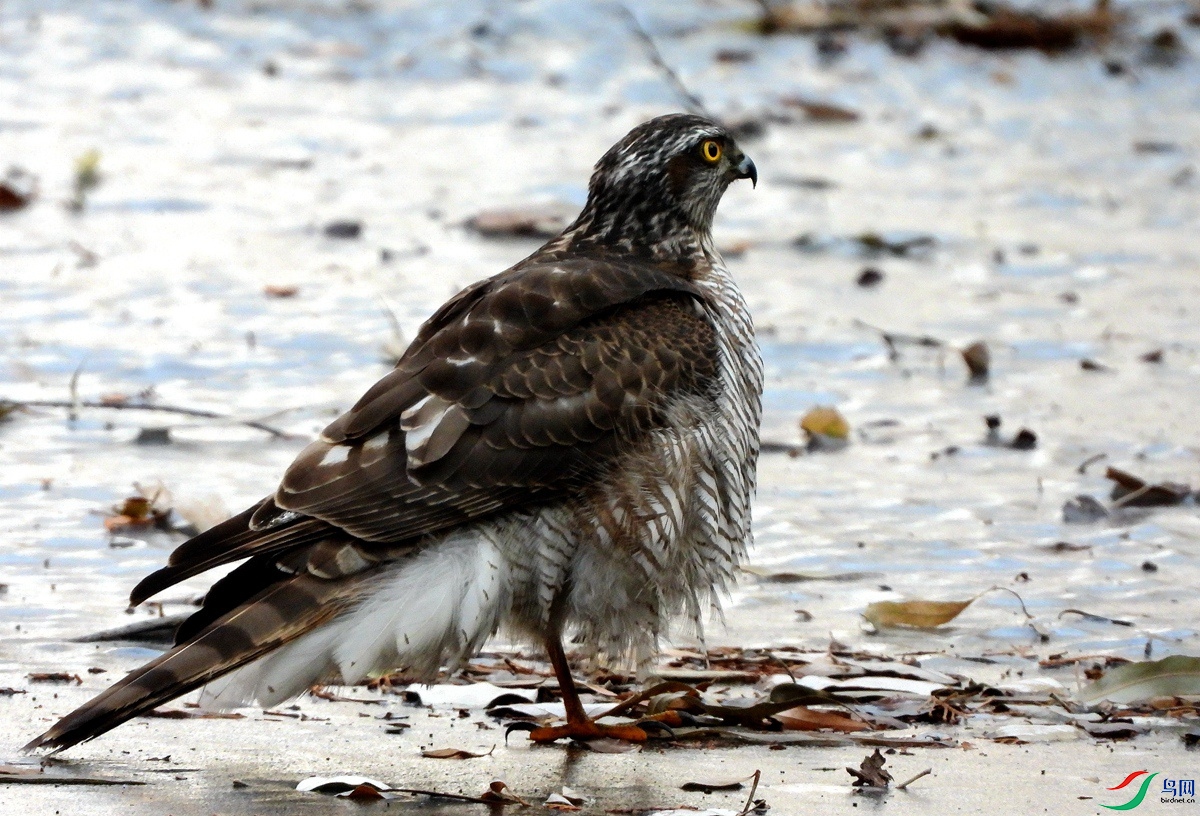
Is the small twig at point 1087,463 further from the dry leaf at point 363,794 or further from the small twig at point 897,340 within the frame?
the dry leaf at point 363,794

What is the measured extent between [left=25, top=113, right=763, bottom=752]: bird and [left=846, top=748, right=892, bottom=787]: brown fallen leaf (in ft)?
2.21

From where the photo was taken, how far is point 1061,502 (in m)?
6.28

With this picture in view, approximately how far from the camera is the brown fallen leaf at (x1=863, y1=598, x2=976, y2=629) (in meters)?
5.18

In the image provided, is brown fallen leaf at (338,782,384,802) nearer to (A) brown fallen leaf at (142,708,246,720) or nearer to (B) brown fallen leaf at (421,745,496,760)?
(B) brown fallen leaf at (421,745,496,760)

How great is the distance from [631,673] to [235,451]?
211 cm

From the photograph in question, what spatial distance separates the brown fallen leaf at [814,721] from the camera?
439 cm

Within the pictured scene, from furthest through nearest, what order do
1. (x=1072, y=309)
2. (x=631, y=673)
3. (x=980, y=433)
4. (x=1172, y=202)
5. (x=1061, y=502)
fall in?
(x=1172, y=202) < (x=1072, y=309) < (x=980, y=433) < (x=1061, y=502) < (x=631, y=673)

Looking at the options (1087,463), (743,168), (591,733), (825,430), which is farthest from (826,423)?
(591,733)

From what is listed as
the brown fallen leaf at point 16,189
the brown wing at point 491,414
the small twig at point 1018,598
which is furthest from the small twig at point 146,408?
the brown fallen leaf at point 16,189

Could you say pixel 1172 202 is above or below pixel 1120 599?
below

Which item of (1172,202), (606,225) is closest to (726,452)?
(606,225)

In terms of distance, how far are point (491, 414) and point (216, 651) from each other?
908 millimetres

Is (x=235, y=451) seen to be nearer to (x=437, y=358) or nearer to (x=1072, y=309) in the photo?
(x=437, y=358)

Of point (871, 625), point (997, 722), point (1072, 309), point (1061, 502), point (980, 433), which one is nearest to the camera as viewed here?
point (997, 722)
